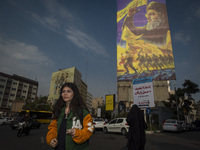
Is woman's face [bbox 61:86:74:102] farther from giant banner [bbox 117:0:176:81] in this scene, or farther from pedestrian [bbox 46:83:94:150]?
giant banner [bbox 117:0:176:81]

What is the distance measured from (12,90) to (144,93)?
6723 centimetres

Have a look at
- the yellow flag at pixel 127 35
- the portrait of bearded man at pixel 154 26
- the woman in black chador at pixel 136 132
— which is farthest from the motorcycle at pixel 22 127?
the portrait of bearded man at pixel 154 26

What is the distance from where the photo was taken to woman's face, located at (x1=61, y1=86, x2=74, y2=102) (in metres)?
2.20

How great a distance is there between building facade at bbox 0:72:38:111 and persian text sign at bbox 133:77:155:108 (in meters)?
59.3

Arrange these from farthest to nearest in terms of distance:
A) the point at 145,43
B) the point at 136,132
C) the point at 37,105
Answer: the point at 37,105 → the point at 145,43 → the point at 136,132

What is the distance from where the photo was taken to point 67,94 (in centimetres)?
222

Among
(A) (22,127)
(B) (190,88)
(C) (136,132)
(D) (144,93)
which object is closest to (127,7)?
(B) (190,88)

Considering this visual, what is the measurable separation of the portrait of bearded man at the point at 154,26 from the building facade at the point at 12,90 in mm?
54803

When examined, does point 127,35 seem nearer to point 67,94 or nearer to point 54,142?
point 67,94

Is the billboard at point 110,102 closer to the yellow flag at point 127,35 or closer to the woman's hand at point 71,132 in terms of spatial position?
the yellow flag at point 127,35

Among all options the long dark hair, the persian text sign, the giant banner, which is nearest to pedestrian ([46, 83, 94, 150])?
the long dark hair

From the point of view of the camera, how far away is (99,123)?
17.0 metres

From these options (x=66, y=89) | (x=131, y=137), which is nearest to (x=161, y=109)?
(x=131, y=137)

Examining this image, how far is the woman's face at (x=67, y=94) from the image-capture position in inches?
86.6
